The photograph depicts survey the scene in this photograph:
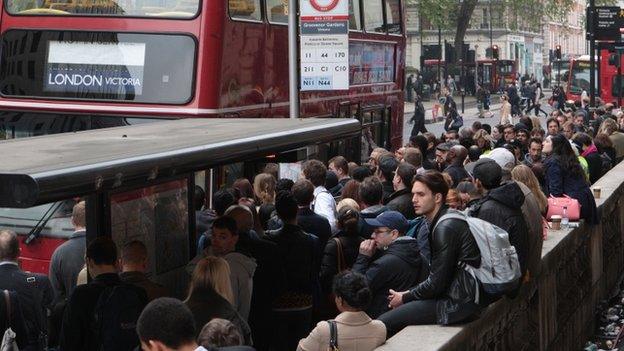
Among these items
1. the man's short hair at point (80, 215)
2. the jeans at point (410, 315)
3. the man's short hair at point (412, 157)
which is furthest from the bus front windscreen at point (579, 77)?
the jeans at point (410, 315)

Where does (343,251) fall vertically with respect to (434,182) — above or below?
below

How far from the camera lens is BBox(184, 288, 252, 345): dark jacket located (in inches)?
285

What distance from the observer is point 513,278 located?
7.89 m

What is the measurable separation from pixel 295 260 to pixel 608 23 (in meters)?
26.0

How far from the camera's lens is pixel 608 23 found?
33.8m

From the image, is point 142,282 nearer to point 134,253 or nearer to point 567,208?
point 134,253

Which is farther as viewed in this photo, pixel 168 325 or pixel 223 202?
pixel 223 202

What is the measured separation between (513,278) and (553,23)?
114 meters

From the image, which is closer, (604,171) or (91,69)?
(91,69)

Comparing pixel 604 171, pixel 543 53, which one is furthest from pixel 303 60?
pixel 543 53

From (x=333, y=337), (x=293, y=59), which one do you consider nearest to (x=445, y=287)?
(x=333, y=337)

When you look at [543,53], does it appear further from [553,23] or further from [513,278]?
[513,278]

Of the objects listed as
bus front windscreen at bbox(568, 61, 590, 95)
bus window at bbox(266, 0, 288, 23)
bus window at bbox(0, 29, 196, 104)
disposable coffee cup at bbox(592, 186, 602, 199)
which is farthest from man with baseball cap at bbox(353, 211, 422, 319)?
bus front windscreen at bbox(568, 61, 590, 95)

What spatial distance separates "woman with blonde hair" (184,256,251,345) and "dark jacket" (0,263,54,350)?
1145 mm
